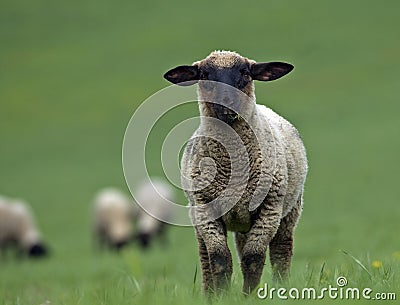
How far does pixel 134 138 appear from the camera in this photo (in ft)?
20.6

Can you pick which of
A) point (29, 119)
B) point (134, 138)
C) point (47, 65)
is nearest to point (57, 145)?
point (29, 119)

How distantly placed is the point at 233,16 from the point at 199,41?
551 centimetres

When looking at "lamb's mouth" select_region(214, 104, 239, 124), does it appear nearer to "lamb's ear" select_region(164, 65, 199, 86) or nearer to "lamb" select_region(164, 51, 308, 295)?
"lamb" select_region(164, 51, 308, 295)

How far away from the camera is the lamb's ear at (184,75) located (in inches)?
254

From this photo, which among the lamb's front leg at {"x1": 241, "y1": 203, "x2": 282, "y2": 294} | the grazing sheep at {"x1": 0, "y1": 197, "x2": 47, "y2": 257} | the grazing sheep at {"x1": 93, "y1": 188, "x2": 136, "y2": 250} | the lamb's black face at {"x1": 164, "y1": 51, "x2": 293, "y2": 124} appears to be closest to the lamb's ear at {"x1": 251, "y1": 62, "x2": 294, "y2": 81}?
the lamb's black face at {"x1": 164, "y1": 51, "x2": 293, "y2": 124}

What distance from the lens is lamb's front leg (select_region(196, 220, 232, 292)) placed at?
5.89 m

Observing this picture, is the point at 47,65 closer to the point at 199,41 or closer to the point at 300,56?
the point at 199,41

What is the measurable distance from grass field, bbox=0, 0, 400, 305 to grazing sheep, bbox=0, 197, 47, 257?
0.89 meters

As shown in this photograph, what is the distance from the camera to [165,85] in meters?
43.2

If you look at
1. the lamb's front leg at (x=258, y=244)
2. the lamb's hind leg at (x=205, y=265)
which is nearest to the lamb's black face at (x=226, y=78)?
the lamb's front leg at (x=258, y=244)

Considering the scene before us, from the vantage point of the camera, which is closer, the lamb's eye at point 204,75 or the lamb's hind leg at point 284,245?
the lamb's eye at point 204,75

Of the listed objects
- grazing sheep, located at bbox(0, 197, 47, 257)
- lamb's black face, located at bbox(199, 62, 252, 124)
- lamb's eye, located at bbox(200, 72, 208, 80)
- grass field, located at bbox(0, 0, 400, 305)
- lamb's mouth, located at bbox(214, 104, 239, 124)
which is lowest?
grazing sheep, located at bbox(0, 197, 47, 257)

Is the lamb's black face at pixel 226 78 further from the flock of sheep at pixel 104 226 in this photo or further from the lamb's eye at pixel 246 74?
the flock of sheep at pixel 104 226

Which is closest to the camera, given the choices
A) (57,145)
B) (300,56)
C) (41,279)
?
(41,279)
